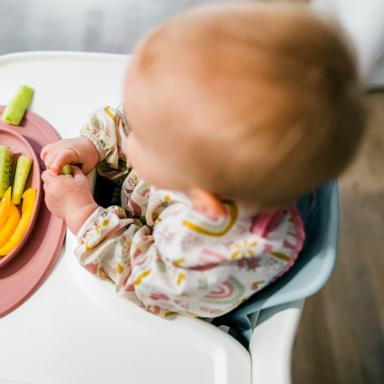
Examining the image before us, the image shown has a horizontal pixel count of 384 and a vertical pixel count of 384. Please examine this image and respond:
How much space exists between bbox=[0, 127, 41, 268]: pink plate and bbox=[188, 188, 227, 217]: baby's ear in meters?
0.23

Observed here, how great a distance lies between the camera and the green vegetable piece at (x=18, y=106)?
629 millimetres

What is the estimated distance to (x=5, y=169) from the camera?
58 cm

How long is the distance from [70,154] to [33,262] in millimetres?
135

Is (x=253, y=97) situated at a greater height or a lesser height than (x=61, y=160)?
greater

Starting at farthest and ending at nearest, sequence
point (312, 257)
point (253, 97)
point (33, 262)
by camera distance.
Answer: point (33, 262) → point (312, 257) → point (253, 97)

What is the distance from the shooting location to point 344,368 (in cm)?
98

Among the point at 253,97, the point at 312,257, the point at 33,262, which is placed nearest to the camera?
the point at 253,97

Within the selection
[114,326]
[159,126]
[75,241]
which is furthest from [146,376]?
[159,126]

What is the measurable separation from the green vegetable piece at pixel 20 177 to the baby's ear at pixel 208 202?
26cm

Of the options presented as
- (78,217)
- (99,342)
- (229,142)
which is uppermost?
(229,142)

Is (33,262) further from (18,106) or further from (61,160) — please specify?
(18,106)

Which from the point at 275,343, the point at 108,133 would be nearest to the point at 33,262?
the point at 108,133

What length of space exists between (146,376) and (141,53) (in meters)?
0.33

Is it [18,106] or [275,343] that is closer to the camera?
[275,343]
